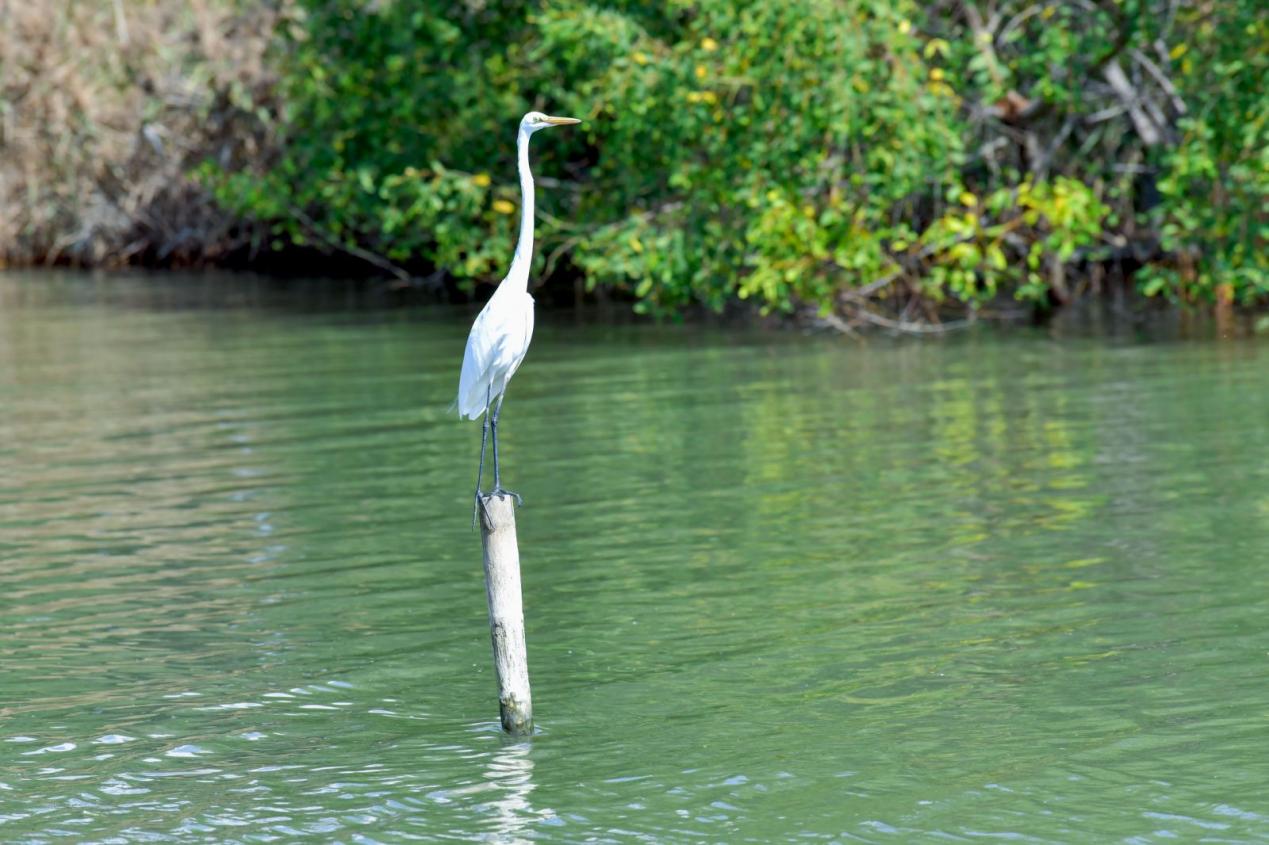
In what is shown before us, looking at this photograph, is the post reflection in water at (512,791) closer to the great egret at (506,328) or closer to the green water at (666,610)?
the green water at (666,610)

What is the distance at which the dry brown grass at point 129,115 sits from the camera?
35.4m

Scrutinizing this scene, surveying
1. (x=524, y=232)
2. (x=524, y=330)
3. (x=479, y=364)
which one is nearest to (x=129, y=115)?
(x=479, y=364)

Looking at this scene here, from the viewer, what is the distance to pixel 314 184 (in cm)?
2695

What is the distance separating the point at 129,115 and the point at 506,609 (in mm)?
31197

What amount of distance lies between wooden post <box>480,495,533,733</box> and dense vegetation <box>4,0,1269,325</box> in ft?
40.4

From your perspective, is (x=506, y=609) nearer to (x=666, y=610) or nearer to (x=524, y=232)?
(x=524, y=232)

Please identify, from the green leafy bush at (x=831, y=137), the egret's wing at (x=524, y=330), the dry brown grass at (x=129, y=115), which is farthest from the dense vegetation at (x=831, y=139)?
the egret's wing at (x=524, y=330)

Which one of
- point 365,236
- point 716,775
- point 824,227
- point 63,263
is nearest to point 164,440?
point 824,227

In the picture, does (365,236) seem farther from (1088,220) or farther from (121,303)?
(1088,220)

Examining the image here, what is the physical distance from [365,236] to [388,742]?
26551 millimetres

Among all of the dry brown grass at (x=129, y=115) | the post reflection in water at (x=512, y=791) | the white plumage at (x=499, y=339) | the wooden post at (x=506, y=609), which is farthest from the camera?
the dry brown grass at (x=129, y=115)

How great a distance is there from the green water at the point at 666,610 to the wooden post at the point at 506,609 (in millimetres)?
164

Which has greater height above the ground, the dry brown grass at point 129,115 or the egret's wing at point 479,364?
the dry brown grass at point 129,115

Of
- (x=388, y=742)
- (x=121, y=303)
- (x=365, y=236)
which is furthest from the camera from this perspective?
(x=365, y=236)
